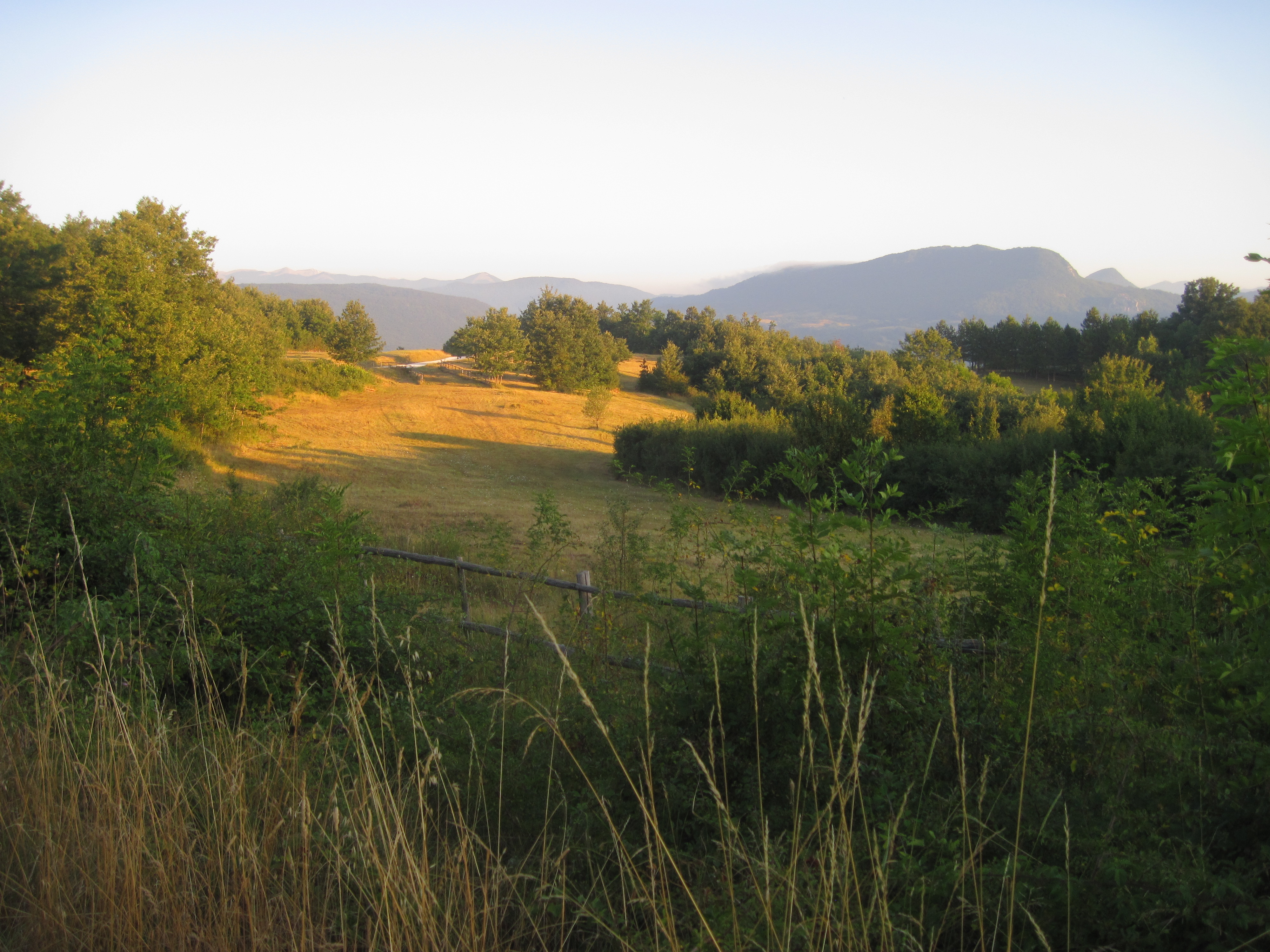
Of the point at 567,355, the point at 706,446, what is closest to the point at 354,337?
the point at 567,355

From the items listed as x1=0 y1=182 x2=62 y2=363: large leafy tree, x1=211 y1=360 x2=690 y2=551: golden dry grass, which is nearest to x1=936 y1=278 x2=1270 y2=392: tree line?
x1=211 y1=360 x2=690 y2=551: golden dry grass

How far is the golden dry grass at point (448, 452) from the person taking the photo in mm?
22484

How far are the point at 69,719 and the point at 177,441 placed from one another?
21.0m

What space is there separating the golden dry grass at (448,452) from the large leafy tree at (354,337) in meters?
6.44

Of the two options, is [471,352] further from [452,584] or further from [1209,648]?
[1209,648]

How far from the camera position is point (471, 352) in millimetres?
59219

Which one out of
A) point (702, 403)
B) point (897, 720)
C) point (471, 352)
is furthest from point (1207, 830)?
point (471, 352)

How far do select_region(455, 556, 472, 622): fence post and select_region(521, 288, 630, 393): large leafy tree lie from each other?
42982 mm

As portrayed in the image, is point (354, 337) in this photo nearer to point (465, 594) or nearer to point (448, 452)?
point (448, 452)

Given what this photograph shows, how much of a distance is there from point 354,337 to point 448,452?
31.4m

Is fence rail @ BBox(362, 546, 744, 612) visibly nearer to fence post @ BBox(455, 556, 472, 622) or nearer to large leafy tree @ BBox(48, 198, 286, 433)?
fence post @ BBox(455, 556, 472, 622)

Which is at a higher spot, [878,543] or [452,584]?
[878,543]

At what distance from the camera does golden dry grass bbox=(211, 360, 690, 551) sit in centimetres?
2248

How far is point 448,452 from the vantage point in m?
34.5
